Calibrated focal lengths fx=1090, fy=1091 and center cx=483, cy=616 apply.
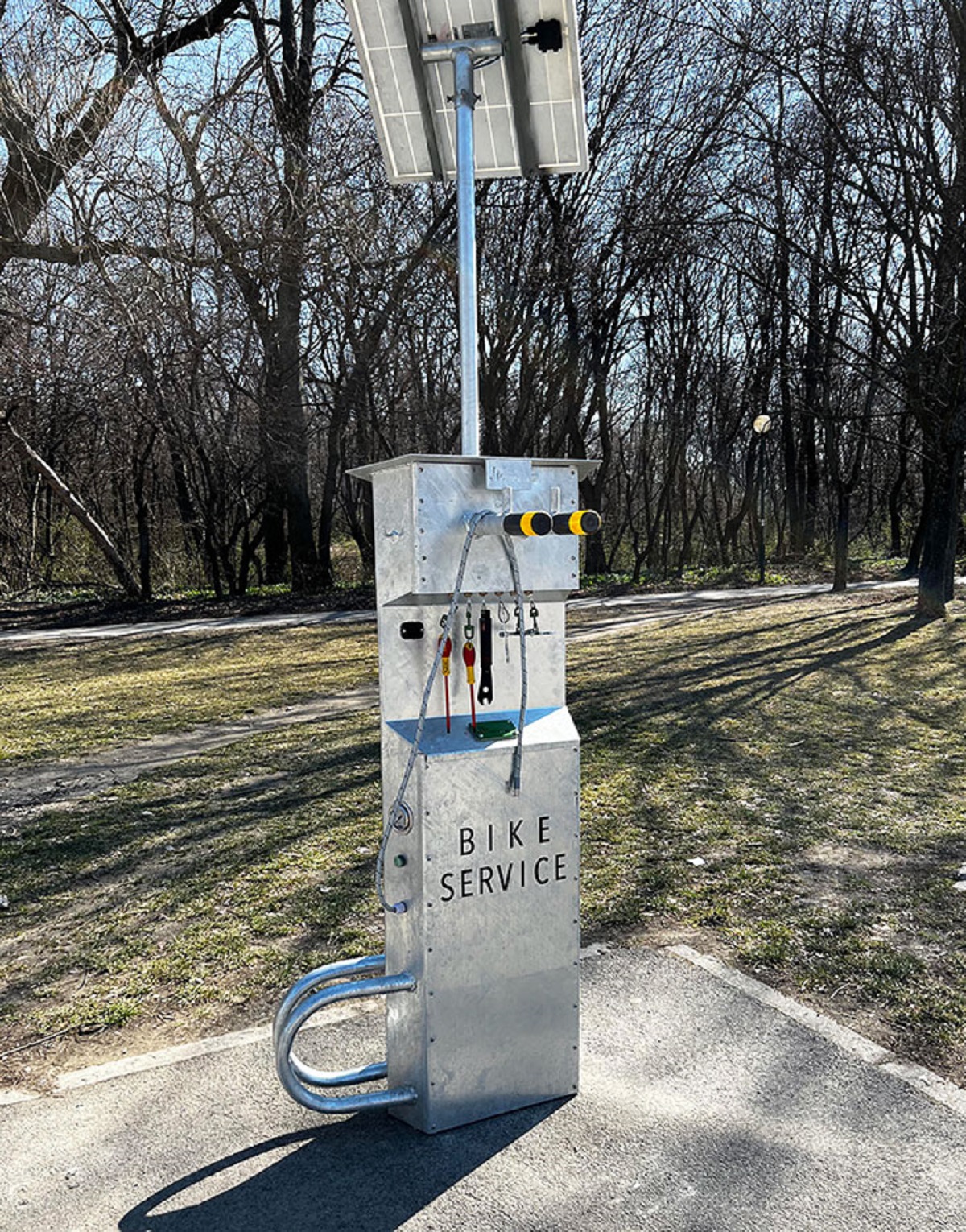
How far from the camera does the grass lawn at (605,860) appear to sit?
3.53 meters

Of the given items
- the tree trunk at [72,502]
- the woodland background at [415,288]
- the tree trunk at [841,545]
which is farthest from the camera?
the tree trunk at [841,545]

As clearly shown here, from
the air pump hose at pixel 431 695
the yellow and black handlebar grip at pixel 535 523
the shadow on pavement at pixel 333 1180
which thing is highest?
the yellow and black handlebar grip at pixel 535 523

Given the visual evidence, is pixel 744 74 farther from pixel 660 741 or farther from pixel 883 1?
pixel 660 741

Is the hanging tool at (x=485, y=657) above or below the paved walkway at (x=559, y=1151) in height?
above

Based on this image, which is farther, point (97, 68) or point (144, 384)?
point (144, 384)

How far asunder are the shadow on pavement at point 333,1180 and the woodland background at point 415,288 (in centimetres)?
941

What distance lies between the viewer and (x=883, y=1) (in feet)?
42.1

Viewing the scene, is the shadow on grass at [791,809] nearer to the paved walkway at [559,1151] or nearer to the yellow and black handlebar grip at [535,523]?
the paved walkway at [559,1151]

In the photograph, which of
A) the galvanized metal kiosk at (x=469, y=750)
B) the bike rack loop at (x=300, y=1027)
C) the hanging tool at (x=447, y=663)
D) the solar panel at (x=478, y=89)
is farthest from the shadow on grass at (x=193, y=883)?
the solar panel at (x=478, y=89)

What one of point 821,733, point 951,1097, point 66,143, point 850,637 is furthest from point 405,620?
point 850,637

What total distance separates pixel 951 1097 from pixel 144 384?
14.4 m

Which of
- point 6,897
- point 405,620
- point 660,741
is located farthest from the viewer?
point 660,741

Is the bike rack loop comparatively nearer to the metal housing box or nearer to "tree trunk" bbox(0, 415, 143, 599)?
the metal housing box

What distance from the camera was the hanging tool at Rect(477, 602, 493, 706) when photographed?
9.23 ft
